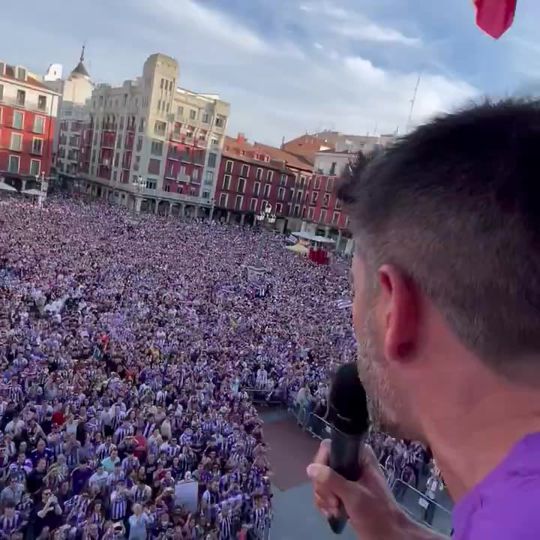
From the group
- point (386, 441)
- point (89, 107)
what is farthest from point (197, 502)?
point (89, 107)

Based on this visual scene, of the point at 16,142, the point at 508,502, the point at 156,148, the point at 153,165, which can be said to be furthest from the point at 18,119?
the point at 508,502

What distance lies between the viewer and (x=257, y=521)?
7.75 m

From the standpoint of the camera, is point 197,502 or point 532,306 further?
point 197,502

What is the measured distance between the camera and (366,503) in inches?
56.2

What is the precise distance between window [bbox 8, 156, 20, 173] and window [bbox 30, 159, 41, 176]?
1220mm

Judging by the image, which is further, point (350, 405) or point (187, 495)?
point (187, 495)

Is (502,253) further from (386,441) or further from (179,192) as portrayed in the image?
(179,192)

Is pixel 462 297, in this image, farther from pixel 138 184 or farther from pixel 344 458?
pixel 138 184

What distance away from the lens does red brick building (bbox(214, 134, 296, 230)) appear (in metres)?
56.6

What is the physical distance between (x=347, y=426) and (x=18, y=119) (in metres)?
50.9

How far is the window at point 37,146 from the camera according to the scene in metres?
46.9

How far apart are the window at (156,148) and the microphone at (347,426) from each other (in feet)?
169

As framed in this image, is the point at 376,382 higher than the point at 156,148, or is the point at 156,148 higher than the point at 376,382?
the point at 156,148

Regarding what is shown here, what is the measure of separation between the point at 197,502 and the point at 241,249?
25557 millimetres
